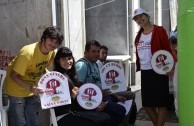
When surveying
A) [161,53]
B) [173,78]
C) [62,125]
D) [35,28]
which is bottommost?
[62,125]

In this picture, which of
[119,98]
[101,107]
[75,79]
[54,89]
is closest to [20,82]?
[54,89]

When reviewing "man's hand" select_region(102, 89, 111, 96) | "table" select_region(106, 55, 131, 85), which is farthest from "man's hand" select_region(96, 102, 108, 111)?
"table" select_region(106, 55, 131, 85)

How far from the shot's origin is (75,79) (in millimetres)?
3346

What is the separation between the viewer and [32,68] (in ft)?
10.1

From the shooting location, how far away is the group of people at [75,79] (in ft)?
9.92

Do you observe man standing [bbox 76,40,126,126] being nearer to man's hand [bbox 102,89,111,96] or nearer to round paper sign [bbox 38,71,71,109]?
man's hand [bbox 102,89,111,96]

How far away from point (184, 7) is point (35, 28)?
1978 millimetres

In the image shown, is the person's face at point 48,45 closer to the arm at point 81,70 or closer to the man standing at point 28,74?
the man standing at point 28,74

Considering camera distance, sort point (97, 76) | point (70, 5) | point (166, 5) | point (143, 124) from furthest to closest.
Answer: point (166, 5), point (143, 124), point (70, 5), point (97, 76)

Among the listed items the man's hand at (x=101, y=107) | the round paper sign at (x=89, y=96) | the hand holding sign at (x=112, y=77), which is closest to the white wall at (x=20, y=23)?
the hand holding sign at (x=112, y=77)

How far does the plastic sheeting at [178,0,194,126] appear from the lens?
234 centimetres

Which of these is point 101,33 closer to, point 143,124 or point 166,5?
point 143,124

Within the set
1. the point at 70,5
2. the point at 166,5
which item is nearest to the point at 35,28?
the point at 70,5

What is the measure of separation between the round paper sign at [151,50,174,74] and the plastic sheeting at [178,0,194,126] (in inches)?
48.0
